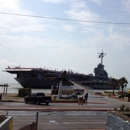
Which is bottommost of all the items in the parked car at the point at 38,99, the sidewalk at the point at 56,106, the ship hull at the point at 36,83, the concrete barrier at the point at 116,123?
the sidewalk at the point at 56,106

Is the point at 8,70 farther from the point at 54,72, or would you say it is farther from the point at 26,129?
the point at 26,129

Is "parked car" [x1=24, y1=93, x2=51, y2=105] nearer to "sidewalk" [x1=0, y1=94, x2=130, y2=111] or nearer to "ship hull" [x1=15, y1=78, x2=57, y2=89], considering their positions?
"sidewalk" [x1=0, y1=94, x2=130, y2=111]

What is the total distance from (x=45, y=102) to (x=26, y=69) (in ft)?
283

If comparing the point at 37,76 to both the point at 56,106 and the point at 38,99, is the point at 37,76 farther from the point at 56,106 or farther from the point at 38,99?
the point at 56,106

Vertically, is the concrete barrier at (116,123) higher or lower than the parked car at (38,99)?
higher

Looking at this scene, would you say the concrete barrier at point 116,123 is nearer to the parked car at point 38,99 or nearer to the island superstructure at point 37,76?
the parked car at point 38,99

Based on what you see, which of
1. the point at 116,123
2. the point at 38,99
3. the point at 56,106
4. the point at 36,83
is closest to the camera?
the point at 116,123

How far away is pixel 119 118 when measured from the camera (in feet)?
21.7

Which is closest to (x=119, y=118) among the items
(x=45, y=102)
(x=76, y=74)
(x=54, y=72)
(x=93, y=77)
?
(x=45, y=102)

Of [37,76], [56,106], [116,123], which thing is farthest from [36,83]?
[116,123]

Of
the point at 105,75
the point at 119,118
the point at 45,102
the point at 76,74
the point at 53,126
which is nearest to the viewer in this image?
the point at 119,118

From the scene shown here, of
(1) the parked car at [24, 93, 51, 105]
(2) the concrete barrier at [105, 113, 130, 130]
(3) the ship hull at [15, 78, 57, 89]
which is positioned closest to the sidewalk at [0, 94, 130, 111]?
(1) the parked car at [24, 93, 51, 105]

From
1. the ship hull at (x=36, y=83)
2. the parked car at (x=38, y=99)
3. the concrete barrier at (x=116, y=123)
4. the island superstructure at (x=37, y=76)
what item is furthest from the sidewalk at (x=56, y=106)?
the ship hull at (x=36, y=83)

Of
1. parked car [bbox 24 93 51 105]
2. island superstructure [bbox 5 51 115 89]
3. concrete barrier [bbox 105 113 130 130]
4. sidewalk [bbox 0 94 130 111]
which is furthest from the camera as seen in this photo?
island superstructure [bbox 5 51 115 89]
